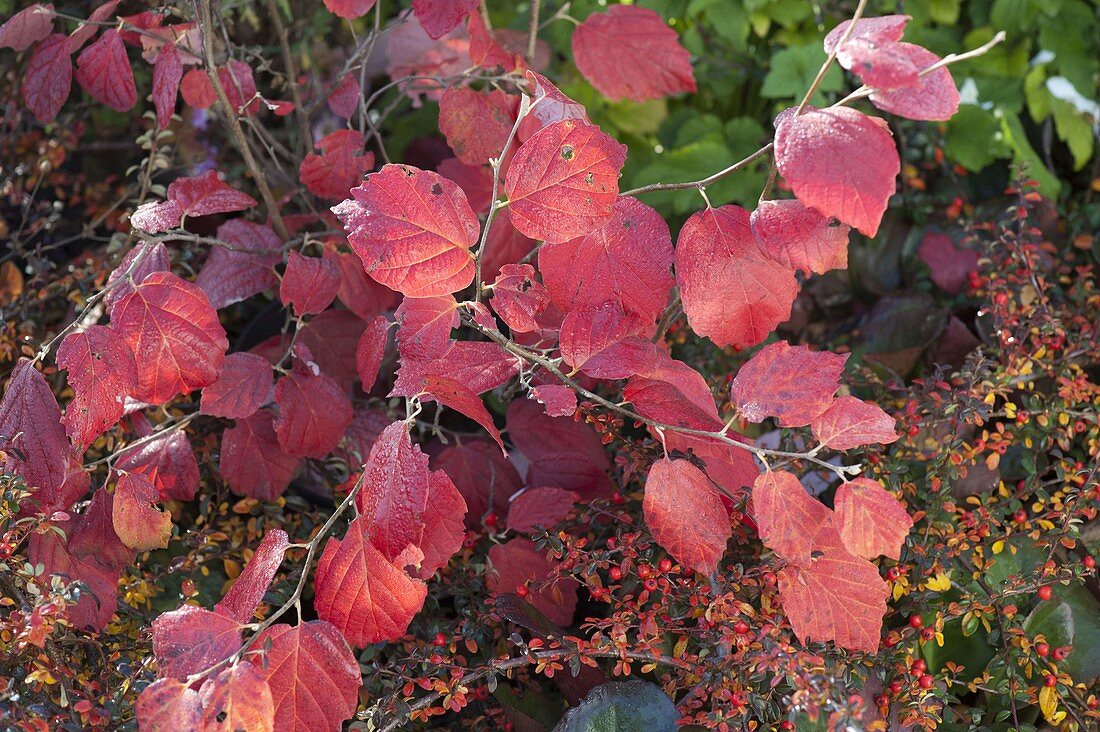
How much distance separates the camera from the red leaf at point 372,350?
914 mm

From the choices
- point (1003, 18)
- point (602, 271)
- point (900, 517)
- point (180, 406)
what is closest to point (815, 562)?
point (900, 517)

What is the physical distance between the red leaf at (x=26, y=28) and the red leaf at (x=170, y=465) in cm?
47

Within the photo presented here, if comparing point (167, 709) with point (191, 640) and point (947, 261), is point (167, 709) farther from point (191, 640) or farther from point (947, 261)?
point (947, 261)

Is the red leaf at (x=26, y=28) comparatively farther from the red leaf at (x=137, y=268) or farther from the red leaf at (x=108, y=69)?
the red leaf at (x=137, y=268)

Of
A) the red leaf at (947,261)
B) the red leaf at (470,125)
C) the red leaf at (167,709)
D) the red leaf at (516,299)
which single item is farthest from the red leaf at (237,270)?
the red leaf at (947,261)

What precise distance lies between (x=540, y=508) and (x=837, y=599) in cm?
30

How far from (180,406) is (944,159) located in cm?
126

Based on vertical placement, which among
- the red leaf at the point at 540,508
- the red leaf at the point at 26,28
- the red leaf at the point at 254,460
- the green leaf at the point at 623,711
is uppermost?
the red leaf at the point at 26,28

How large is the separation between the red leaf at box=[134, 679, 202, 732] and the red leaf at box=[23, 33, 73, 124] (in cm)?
71

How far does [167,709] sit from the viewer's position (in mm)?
681

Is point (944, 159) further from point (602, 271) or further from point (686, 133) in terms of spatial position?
point (602, 271)

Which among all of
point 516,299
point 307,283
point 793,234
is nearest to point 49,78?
point 307,283

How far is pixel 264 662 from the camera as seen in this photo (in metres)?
0.75

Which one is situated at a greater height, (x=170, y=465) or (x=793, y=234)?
(x=793, y=234)
